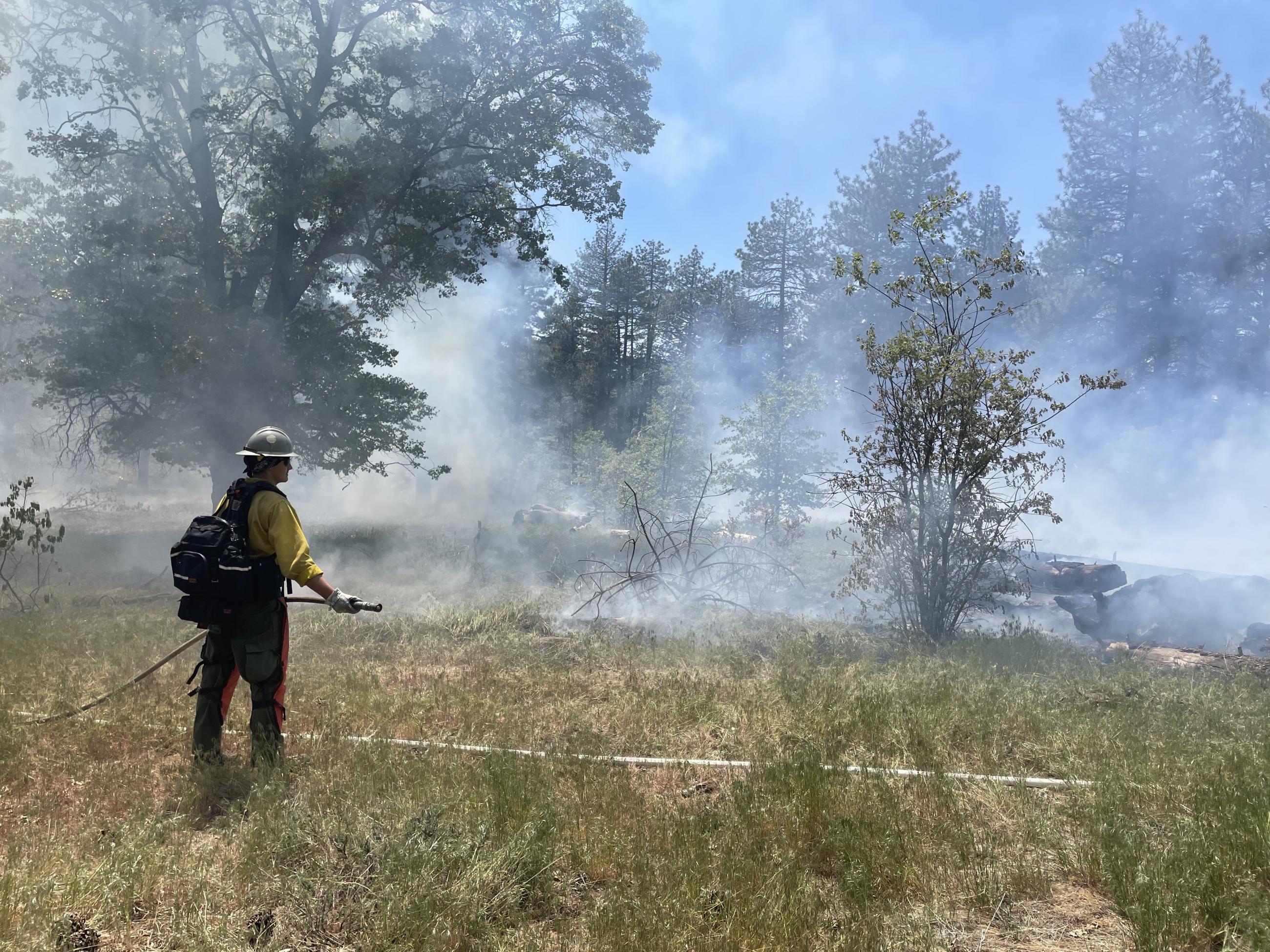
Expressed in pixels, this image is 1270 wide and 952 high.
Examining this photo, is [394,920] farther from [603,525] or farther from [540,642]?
[603,525]

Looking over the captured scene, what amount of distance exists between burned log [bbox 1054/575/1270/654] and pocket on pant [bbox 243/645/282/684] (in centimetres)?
1006

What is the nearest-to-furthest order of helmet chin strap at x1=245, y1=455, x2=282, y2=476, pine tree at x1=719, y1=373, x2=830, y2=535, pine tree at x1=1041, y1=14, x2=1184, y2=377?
helmet chin strap at x1=245, y1=455, x2=282, y2=476 → pine tree at x1=719, y1=373, x2=830, y2=535 → pine tree at x1=1041, y1=14, x2=1184, y2=377

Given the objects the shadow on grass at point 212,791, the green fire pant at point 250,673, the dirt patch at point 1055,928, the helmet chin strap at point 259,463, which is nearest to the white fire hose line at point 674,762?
the green fire pant at point 250,673

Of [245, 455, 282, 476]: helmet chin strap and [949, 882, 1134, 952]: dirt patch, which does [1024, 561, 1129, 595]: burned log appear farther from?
[245, 455, 282, 476]: helmet chin strap

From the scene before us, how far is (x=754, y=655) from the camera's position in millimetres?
7926

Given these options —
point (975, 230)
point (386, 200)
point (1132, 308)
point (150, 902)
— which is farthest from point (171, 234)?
point (975, 230)

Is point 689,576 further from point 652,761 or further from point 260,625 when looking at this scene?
point 260,625

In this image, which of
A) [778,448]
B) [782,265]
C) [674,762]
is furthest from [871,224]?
[674,762]

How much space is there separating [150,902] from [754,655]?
576 cm

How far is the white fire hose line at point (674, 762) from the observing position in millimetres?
4297

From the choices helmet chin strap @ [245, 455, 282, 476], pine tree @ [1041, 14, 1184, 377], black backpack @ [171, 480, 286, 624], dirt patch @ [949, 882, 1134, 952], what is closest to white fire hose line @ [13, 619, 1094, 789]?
black backpack @ [171, 480, 286, 624]

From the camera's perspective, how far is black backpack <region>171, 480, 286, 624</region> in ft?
14.4

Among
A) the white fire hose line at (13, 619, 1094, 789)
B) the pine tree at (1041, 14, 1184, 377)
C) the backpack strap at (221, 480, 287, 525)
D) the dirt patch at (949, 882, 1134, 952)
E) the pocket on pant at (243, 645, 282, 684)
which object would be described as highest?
the pine tree at (1041, 14, 1184, 377)

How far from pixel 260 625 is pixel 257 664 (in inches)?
8.8
